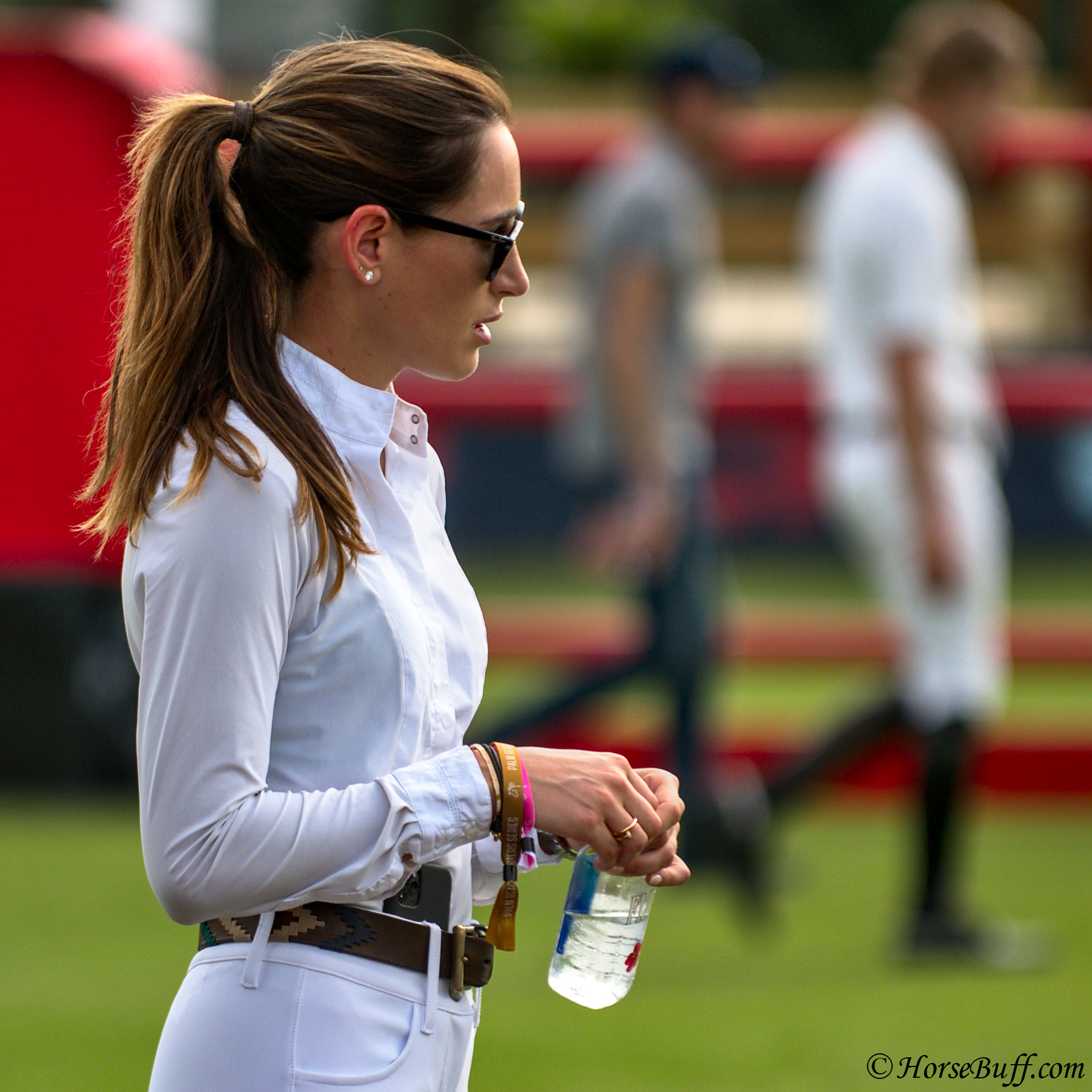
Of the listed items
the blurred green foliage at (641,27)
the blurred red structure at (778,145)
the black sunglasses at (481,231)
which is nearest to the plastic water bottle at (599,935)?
the black sunglasses at (481,231)

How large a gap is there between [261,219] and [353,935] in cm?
67

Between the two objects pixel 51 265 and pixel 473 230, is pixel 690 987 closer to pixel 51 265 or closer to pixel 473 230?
pixel 473 230

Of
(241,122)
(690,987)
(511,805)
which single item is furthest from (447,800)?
(690,987)

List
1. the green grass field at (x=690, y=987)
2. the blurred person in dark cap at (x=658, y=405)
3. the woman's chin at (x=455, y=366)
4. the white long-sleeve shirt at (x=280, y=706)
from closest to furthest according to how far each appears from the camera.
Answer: the white long-sleeve shirt at (x=280, y=706) → the woman's chin at (x=455, y=366) → the green grass field at (x=690, y=987) → the blurred person in dark cap at (x=658, y=405)

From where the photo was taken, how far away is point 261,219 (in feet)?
5.38

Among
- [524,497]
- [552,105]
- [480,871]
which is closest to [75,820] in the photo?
[480,871]

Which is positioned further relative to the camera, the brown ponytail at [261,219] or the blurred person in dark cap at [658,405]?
the blurred person in dark cap at [658,405]

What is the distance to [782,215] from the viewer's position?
10.8m

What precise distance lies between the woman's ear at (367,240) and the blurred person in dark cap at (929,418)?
2.76m

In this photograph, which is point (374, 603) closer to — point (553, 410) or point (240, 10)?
point (553, 410)

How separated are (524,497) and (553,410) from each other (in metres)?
6.08

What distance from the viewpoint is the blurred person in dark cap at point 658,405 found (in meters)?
4.80

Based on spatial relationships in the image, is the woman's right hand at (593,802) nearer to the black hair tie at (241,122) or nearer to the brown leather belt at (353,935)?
the brown leather belt at (353,935)

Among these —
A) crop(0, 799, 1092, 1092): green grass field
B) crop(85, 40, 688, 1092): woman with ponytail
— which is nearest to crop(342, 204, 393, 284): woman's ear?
crop(85, 40, 688, 1092): woman with ponytail
